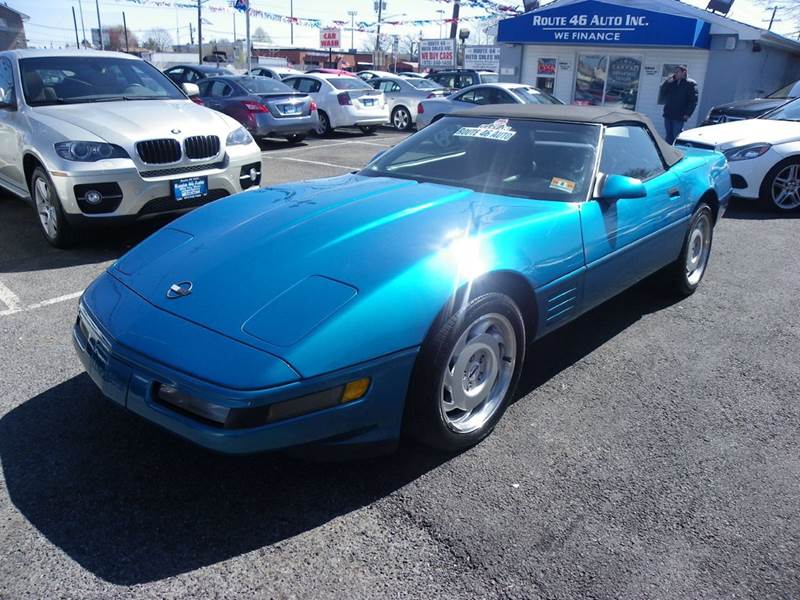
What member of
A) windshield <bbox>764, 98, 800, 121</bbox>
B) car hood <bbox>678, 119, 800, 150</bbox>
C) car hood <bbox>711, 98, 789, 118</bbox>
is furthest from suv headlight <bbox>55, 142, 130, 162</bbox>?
car hood <bbox>711, 98, 789, 118</bbox>

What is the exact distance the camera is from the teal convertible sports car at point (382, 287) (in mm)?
2111

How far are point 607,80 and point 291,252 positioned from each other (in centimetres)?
1822

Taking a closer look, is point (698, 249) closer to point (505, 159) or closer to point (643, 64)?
point (505, 159)

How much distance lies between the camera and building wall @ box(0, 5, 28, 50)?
47.7 metres

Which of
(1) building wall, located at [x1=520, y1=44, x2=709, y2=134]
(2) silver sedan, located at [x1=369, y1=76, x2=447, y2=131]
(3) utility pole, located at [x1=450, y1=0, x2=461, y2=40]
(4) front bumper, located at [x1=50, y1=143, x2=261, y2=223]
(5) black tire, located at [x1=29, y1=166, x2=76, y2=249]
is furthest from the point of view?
(3) utility pole, located at [x1=450, y1=0, x2=461, y2=40]

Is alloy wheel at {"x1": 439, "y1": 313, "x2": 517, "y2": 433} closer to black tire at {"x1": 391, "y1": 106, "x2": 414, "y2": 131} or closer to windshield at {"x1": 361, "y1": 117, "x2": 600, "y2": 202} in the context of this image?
windshield at {"x1": 361, "y1": 117, "x2": 600, "y2": 202}

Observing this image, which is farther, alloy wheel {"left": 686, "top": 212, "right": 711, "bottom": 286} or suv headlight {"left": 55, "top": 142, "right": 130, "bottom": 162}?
suv headlight {"left": 55, "top": 142, "right": 130, "bottom": 162}

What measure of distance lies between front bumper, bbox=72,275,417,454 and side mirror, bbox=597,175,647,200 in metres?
1.60

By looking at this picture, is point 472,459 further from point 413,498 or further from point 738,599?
point 738,599

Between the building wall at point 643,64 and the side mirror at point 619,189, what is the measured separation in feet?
49.4

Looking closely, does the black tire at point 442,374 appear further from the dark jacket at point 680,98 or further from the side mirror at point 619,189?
the dark jacket at point 680,98

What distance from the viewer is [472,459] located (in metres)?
2.66

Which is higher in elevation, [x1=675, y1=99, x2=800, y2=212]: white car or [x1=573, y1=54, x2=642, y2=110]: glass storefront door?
[x1=573, y1=54, x2=642, y2=110]: glass storefront door

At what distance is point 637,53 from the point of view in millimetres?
17641
